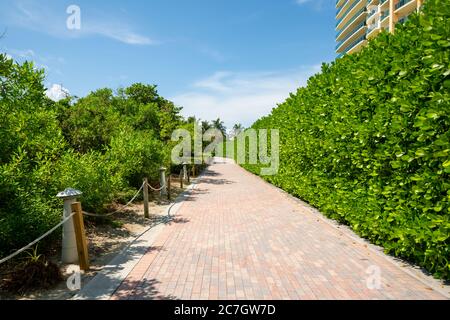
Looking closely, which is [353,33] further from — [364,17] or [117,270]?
[117,270]

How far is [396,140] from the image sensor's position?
498 centimetres

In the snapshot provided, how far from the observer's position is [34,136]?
656 centimetres

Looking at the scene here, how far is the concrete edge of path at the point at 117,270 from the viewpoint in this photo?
4266 millimetres

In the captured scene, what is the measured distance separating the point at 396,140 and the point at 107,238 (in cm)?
643

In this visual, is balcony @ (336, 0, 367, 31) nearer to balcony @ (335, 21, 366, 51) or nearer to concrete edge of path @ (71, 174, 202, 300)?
balcony @ (335, 21, 366, 51)

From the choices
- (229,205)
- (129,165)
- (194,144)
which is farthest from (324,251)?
(194,144)

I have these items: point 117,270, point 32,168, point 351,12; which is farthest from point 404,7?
point 117,270

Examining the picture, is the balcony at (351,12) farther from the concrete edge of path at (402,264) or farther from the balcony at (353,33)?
the concrete edge of path at (402,264)

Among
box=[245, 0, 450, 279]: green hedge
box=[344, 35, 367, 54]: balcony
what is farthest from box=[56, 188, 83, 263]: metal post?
box=[344, 35, 367, 54]: balcony

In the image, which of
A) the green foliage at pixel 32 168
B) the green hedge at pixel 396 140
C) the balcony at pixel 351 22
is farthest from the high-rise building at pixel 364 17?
the green foliage at pixel 32 168

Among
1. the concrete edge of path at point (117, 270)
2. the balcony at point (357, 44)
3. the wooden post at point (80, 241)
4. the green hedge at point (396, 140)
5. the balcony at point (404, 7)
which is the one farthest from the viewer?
the balcony at point (357, 44)

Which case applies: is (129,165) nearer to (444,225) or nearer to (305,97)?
(305,97)

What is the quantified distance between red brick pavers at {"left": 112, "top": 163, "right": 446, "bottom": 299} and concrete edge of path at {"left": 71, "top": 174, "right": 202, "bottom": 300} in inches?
5.8

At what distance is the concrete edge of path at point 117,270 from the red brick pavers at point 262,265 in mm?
148
